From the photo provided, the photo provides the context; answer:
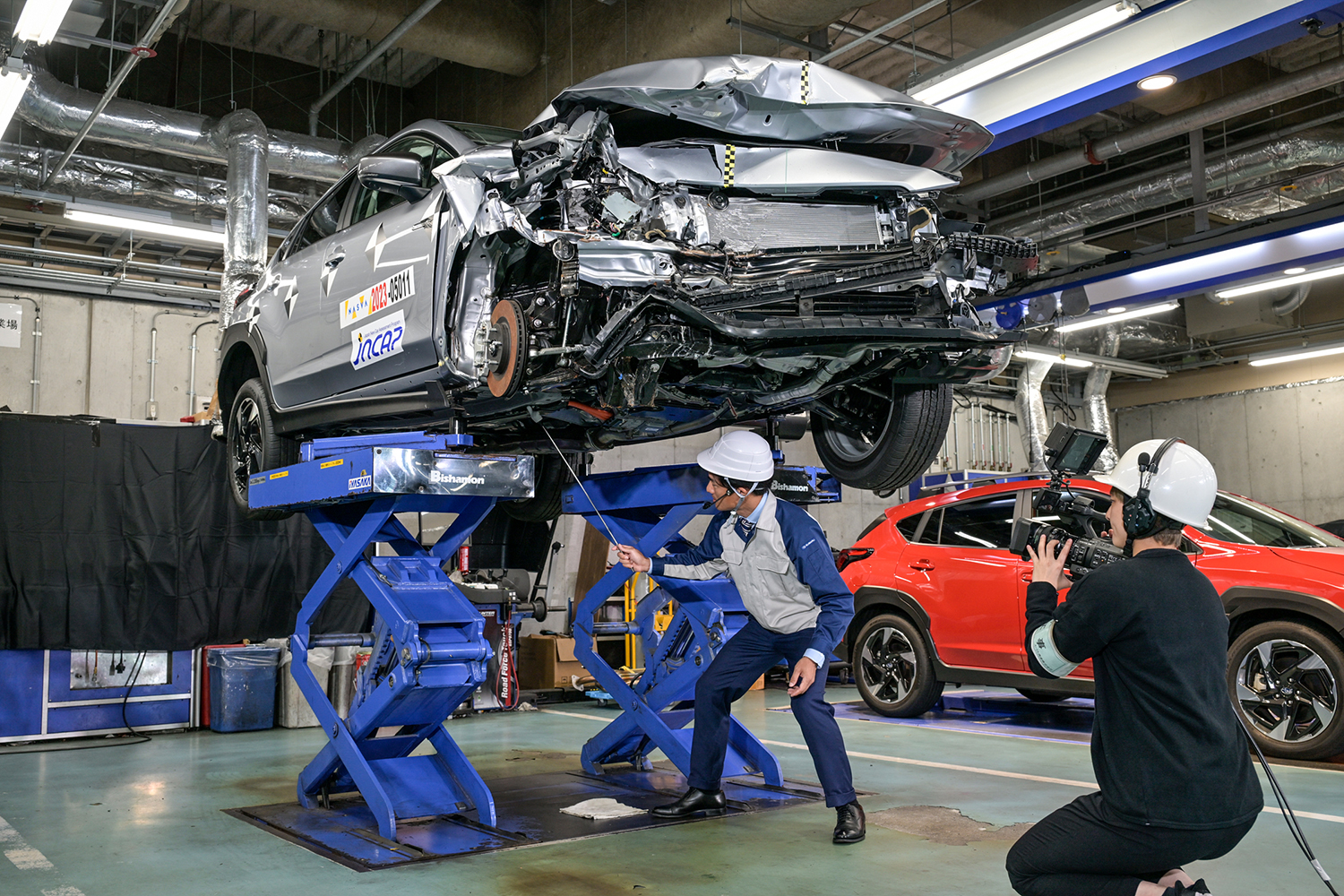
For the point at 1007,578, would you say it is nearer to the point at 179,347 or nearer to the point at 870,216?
the point at 870,216

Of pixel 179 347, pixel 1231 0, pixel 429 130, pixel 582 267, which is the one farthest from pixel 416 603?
pixel 179 347

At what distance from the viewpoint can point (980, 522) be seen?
7.05m

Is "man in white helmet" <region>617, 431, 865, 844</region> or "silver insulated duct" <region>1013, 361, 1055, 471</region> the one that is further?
"silver insulated duct" <region>1013, 361, 1055, 471</region>

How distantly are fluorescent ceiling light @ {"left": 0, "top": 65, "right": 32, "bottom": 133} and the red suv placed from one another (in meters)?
5.93

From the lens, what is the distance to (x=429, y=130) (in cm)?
436

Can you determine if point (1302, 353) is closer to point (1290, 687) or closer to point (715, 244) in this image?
point (1290, 687)

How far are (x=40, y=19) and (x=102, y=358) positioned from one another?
6.11 m

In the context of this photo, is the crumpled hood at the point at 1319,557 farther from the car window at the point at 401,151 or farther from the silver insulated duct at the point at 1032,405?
the silver insulated duct at the point at 1032,405

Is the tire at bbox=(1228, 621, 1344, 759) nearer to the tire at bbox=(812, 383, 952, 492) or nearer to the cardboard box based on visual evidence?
the tire at bbox=(812, 383, 952, 492)

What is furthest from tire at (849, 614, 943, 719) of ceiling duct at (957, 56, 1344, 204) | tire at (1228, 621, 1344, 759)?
ceiling duct at (957, 56, 1344, 204)

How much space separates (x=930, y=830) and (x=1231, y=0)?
13.9ft

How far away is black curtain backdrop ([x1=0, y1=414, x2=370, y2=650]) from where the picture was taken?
6.78 metres

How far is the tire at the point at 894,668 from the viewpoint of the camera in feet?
23.7

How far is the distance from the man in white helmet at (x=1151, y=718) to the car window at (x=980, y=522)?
472 centimetres
